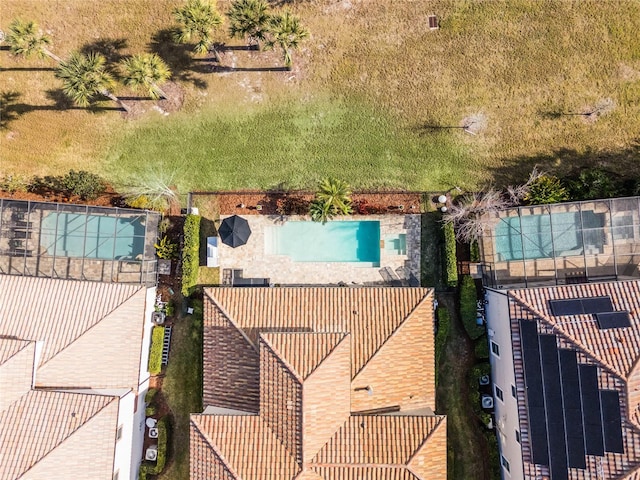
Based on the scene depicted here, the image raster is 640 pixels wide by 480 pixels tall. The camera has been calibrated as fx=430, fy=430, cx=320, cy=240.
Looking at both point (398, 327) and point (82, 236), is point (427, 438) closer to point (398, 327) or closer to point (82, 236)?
point (398, 327)

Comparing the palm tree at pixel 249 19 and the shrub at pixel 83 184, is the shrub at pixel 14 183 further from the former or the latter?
the palm tree at pixel 249 19

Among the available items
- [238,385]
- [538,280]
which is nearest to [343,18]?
[538,280]

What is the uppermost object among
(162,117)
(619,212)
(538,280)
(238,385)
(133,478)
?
(162,117)

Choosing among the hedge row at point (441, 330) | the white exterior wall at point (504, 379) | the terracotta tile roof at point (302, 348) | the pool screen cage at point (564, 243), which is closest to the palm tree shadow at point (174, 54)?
the terracotta tile roof at point (302, 348)

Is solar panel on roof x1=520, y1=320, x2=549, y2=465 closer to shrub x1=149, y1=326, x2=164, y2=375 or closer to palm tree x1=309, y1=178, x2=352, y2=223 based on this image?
palm tree x1=309, y1=178, x2=352, y2=223

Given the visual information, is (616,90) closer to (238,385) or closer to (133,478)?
(238,385)

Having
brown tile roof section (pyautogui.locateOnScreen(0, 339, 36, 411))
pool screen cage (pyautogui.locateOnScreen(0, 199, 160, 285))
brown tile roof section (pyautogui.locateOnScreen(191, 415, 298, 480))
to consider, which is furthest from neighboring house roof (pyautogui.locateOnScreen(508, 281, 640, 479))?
brown tile roof section (pyautogui.locateOnScreen(0, 339, 36, 411))
